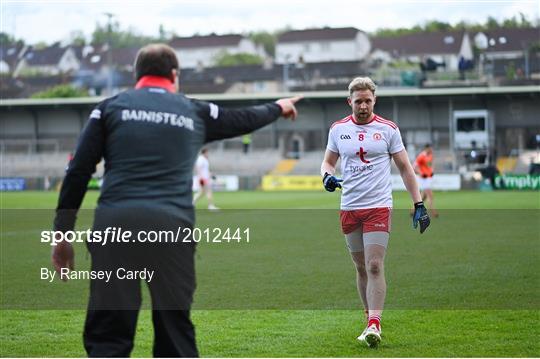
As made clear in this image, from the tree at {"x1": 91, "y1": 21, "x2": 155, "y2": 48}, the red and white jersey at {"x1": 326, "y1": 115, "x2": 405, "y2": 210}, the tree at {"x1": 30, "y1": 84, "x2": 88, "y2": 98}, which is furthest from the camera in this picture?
the tree at {"x1": 91, "y1": 21, "x2": 155, "y2": 48}

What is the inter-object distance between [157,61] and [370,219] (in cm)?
396

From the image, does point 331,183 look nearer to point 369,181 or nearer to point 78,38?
point 369,181

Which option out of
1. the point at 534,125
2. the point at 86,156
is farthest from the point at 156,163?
the point at 534,125

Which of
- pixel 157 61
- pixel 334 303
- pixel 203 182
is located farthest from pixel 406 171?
pixel 203 182

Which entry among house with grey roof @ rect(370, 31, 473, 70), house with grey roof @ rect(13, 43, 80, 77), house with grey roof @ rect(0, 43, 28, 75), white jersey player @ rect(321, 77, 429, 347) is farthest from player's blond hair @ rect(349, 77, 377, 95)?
house with grey roof @ rect(13, 43, 80, 77)

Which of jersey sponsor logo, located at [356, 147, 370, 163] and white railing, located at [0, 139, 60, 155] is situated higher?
jersey sponsor logo, located at [356, 147, 370, 163]

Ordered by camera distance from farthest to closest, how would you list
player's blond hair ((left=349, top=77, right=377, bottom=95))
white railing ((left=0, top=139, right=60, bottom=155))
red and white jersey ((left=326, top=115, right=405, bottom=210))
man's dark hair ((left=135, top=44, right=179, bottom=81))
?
white railing ((left=0, top=139, right=60, bottom=155))
red and white jersey ((left=326, top=115, right=405, bottom=210))
player's blond hair ((left=349, top=77, right=377, bottom=95))
man's dark hair ((left=135, top=44, right=179, bottom=81))

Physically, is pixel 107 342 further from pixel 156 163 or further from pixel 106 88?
pixel 106 88

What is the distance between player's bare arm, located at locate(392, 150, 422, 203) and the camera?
30.0 ft

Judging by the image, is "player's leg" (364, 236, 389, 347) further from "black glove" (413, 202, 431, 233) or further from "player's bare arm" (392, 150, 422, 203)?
"player's bare arm" (392, 150, 422, 203)

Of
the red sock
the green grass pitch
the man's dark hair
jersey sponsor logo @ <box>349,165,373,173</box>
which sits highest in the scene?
the man's dark hair

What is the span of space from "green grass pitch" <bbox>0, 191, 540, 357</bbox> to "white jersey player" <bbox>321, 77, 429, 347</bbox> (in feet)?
2.04

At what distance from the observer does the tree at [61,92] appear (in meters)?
87.8

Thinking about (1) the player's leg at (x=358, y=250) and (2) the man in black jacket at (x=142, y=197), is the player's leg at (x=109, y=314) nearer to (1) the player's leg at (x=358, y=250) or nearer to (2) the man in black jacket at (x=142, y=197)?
(2) the man in black jacket at (x=142, y=197)
